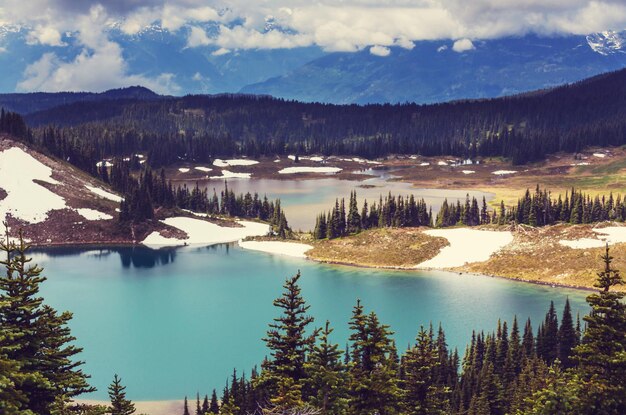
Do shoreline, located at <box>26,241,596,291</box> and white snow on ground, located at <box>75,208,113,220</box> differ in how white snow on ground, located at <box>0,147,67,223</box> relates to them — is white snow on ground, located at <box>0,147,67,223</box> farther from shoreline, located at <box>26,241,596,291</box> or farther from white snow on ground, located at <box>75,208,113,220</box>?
shoreline, located at <box>26,241,596,291</box>

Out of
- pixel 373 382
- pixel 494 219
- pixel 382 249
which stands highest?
pixel 373 382

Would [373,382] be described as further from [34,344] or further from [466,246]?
[466,246]

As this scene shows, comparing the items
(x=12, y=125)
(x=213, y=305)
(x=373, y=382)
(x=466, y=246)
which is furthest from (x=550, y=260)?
(x=12, y=125)

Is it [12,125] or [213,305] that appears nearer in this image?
[213,305]

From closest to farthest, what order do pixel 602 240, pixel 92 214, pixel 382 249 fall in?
pixel 602 240 < pixel 382 249 < pixel 92 214

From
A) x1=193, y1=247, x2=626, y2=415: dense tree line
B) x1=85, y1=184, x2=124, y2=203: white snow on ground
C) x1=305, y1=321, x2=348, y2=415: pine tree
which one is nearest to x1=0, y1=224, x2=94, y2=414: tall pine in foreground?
x1=193, y1=247, x2=626, y2=415: dense tree line

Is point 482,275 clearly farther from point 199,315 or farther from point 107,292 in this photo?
point 107,292
